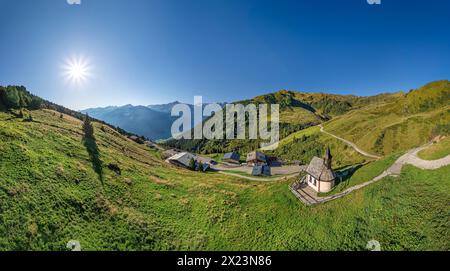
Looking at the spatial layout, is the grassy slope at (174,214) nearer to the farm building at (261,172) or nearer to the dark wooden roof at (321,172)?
the dark wooden roof at (321,172)

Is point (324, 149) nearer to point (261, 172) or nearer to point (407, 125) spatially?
point (407, 125)

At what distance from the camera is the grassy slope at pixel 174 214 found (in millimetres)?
20203

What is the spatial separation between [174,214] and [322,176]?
26407mm

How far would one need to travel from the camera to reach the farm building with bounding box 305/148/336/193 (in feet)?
122

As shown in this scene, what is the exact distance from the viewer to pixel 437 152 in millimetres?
28828

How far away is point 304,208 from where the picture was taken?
3219 cm

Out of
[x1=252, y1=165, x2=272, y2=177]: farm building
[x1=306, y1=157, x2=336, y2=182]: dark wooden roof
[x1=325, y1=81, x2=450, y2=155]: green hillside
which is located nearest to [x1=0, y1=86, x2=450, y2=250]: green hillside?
[x1=306, y1=157, x2=336, y2=182]: dark wooden roof

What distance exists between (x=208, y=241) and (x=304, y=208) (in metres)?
15.9

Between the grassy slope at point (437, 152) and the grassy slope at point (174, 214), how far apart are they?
3.24 metres

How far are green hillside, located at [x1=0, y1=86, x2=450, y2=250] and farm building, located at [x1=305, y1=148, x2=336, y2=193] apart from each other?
6047 mm

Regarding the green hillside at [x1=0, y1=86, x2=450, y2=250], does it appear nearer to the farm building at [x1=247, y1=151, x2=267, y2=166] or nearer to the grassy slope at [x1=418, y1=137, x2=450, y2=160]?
Result: the grassy slope at [x1=418, y1=137, x2=450, y2=160]
